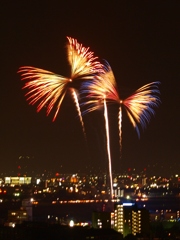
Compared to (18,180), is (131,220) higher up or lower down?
lower down

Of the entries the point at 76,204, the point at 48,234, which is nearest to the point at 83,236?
the point at 48,234

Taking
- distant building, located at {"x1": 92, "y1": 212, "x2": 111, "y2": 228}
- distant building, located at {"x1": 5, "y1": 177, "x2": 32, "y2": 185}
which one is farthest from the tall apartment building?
distant building, located at {"x1": 5, "y1": 177, "x2": 32, "y2": 185}

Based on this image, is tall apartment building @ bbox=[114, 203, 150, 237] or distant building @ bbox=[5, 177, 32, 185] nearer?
tall apartment building @ bbox=[114, 203, 150, 237]

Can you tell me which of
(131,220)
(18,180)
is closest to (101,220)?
(131,220)

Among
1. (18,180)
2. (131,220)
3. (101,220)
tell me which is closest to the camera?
(131,220)

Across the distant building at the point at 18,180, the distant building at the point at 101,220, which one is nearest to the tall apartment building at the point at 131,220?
the distant building at the point at 101,220

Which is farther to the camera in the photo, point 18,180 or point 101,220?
point 18,180

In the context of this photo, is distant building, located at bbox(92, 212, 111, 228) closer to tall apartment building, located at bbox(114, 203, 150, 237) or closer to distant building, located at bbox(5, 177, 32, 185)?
tall apartment building, located at bbox(114, 203, 150, 237)

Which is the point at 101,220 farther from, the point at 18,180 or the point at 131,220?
the point at 18,180
